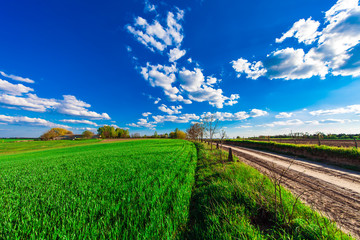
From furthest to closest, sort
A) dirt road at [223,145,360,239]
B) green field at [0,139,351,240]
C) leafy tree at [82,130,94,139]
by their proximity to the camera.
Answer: leafy tree at [82,130,94,139]
dirt road at [223,145,360,239]
green field at [0,139,351,240]

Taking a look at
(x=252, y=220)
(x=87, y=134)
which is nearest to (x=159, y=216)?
(x=252, y=220)

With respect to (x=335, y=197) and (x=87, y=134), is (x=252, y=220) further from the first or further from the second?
(x=87, y=134)

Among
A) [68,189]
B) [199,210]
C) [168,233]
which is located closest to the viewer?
[168,233]

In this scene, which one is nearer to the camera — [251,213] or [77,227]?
[77,227]

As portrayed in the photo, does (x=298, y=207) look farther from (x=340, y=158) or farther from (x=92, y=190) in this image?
(x=340, y=158)

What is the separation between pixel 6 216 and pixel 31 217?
2.68 ft

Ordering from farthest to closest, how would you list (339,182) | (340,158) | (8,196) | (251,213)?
1. (340,158)
2. (339,182)
3. (8,196)
4. (251,213)

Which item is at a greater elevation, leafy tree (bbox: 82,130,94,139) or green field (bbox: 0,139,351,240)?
leafy tree (bbox: 82,130,94,139)

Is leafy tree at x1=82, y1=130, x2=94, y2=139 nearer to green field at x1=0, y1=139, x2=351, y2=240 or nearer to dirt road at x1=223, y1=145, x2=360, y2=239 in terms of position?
green field at x1=0, y1=139, x2=351, y2=240

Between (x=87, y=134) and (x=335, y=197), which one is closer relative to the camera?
(x=335, y=197)

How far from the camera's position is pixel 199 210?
3.45 meters

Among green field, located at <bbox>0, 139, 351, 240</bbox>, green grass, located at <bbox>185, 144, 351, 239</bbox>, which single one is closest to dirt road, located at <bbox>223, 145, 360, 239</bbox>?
green grass, located at <bbox>185, 144, 351, 239</bbox>

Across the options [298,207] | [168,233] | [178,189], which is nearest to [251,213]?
[298,207]

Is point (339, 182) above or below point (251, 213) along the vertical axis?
below
